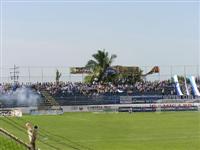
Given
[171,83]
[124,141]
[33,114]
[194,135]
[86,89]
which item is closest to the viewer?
[124,141]

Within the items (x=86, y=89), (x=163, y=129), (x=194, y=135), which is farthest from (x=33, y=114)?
(x=194, y=135)

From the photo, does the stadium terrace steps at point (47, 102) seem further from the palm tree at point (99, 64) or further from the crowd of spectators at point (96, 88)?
the palm tree at point (99, 64)

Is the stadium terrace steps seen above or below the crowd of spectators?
below

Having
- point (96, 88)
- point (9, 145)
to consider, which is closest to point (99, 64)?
point (96, 88)

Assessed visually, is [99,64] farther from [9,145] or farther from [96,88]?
[9,145]

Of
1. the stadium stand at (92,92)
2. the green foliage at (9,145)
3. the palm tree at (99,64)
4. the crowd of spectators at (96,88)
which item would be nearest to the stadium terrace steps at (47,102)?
the stadium stand at (92,92)

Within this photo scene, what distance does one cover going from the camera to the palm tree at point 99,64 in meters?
81.4

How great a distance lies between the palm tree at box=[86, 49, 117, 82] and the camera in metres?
81.4

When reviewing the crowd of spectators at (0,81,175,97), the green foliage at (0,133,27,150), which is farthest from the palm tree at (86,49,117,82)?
the green foliage at (0,133,27,150)

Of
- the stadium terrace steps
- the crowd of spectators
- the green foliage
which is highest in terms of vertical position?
the crowd of spectators

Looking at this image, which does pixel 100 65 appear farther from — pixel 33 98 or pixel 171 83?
pixel 33 98

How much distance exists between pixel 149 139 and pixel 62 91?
36.6 meters

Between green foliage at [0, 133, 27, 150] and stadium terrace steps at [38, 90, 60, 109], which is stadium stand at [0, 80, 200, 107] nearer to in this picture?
stadium terrace steps at [38, 90, 60, 109]

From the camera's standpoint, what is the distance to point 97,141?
91.4 ft
